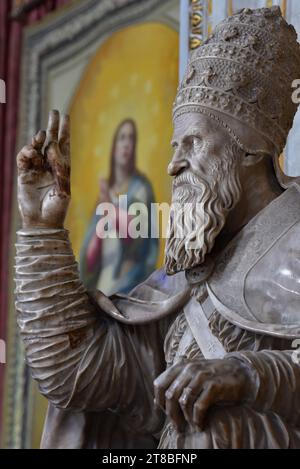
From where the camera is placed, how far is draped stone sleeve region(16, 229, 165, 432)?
8.90ft

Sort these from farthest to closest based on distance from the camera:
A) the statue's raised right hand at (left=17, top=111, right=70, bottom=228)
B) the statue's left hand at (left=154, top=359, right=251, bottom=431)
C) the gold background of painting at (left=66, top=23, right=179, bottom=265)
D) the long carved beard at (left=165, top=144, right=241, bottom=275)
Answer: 1. the gold background of painting at (left=66, top=23, right=179, bottom=265)
2. the statue's raised right hand at (left=17, top=111, right=70, bottom=228)
3. the long carved beard at (left=165, top=144, right=241, bottom=275)
4. the statue's left hand at (left=154, top=359, right=251, bottom=431)

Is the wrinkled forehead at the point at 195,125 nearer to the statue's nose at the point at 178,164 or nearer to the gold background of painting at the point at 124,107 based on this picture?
the statue's nose at the point at 178,164

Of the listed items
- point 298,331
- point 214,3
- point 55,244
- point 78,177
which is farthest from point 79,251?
point 298,331

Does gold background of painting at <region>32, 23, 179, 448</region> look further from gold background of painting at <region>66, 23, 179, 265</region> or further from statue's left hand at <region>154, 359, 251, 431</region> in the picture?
statue's left hand at <region>154, 359, 251, 431</region>

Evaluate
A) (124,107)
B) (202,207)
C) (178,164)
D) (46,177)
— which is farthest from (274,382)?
(124,107)

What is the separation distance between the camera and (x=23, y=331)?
2.73 m

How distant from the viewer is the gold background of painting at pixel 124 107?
501 cm

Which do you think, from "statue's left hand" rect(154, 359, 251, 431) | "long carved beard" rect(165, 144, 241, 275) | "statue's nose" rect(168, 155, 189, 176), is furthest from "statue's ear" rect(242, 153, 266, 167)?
"statue's left hand" rect(154, 359, 251, 431)

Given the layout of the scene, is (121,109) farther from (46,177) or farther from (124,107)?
(46,177)

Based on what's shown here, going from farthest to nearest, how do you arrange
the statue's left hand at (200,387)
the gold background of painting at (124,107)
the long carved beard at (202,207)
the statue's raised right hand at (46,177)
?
the gold background of painting at (124,107) → the statue's raised right hand at (46,177) → the long carved beard at (202,207) → the statue's left hand at (200,387)

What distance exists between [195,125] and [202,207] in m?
0.19

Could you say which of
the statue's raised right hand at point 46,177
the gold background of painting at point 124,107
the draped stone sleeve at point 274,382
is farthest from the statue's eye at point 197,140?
the gold background of painting at point 124,107

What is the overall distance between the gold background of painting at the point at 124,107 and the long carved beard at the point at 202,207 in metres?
2.14

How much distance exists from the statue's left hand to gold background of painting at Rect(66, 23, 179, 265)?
2.50 meters
